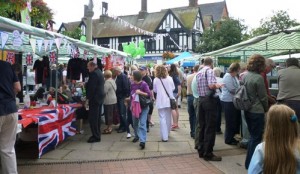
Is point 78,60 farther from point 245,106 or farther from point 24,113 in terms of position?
point 245,106

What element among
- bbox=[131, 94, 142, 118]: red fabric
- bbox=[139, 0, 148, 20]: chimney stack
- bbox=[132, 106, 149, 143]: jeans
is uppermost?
bbox=[139, 0, 148, 20]: chimney stack

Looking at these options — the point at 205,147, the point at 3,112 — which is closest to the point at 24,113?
the point at 3,112

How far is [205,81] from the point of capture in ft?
19.1

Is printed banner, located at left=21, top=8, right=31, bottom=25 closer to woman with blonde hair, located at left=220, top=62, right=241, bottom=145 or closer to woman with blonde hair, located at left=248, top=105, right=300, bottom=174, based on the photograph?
woman with blonde hair, located at left=220, top=62, right=241, bottom=145

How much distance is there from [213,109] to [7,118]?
318 centimetres

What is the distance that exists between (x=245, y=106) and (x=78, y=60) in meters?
6.31

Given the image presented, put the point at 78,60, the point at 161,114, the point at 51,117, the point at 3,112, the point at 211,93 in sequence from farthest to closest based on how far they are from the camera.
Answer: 1. the point at 78,60
2. the point at 161,114
3. the point at 51,117
4. the point at 211,93
5. the point at 3,112

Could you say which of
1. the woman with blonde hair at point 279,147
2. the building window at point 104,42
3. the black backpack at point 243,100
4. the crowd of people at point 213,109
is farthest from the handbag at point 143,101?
the building window at point 104,42

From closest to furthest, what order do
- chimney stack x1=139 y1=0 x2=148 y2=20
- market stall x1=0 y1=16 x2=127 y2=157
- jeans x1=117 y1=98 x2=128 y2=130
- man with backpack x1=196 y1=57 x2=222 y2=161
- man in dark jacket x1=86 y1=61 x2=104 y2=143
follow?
market stall x1=0 y1=16 x2=127 y2=157 → man with backpack x1=196 y1=57 x2=222 y2=161 → man in dark jacket x1=86 y1=61 x2=104 y2=143 → jeans x1=117 y1=98 x2=128 y2=130 → chimney stack x1=139 y1=0 x2=148 y2=20

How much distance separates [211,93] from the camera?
19.1 feet

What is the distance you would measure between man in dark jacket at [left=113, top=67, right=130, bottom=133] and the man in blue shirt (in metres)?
4.03

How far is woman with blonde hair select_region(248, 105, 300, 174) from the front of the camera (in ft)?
7.82

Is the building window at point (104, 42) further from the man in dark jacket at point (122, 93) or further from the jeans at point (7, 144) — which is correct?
the jeans at point (7, 144)

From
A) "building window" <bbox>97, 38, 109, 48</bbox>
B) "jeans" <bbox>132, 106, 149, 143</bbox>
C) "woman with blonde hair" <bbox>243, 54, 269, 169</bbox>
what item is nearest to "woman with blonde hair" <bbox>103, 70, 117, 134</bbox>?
"jeans" <bbox>132, 106, 149, 143</bbox>
